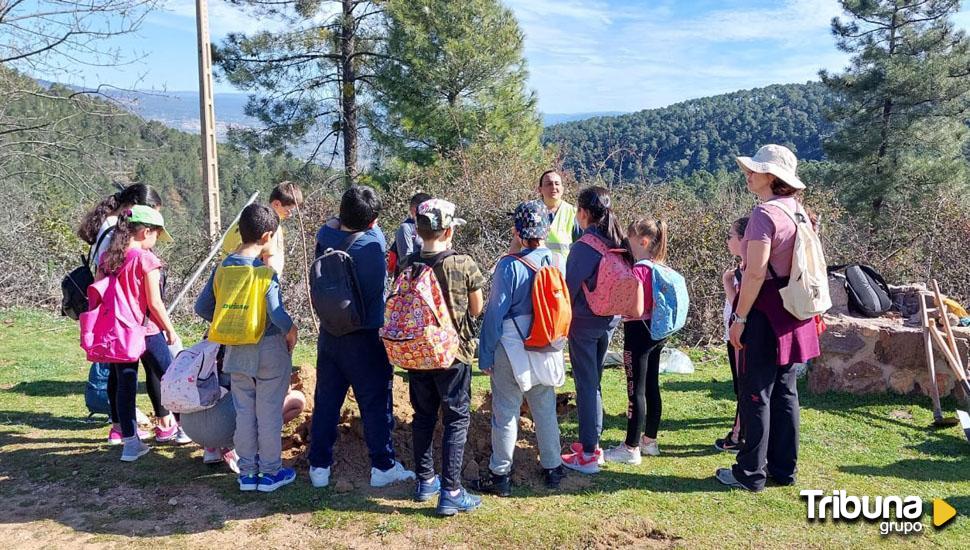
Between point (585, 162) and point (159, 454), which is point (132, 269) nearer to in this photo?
point (159, 454)

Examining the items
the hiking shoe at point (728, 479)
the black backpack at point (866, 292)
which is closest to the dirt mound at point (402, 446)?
the hiking shoe at point (728, 479)

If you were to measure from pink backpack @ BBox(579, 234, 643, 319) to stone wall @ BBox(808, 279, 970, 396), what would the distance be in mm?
3201

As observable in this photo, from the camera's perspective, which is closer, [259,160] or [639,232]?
[639,232]

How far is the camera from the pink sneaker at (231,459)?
A: 438 cm

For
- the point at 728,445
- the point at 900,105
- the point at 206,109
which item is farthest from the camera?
the point at 900,105

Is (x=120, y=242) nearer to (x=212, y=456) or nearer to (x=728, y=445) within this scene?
(x=212, y=456)

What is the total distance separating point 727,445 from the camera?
492 centimetres

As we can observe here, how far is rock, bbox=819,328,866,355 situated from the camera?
20.5ft

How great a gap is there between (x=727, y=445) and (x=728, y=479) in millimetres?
740

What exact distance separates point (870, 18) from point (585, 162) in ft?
54.7

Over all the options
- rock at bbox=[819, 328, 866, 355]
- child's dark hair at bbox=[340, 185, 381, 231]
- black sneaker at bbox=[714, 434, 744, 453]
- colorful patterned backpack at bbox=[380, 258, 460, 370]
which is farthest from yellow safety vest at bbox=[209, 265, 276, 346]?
rock at bbox=[819, 328, 866, 355]

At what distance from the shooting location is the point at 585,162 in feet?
44.0

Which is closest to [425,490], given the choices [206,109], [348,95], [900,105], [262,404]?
[262,404]


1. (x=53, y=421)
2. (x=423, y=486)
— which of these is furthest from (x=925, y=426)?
(x=53, y=421)
